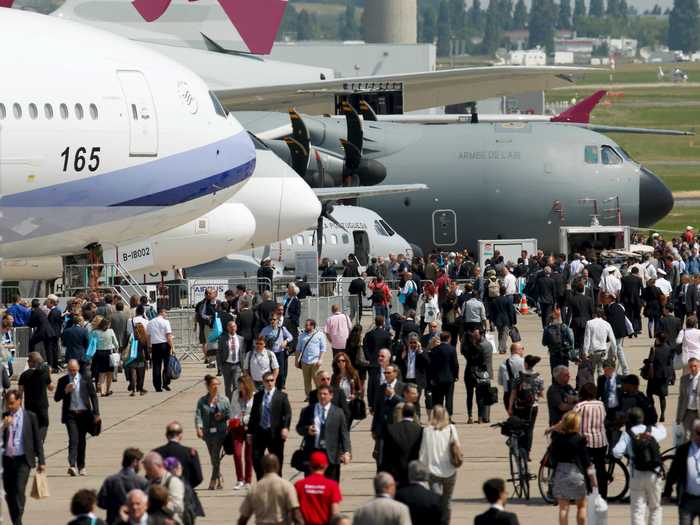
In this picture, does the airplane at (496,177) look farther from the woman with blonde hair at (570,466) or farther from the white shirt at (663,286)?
the woman with blonde hair at (570,466)

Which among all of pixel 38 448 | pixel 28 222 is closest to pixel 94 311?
pixel 28 222

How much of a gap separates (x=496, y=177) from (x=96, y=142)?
2250 centimetres

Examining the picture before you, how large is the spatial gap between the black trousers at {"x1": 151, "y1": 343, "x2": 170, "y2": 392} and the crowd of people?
20 millimetres

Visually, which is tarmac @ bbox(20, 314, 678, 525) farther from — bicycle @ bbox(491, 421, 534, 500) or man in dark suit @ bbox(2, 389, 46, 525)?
man in dark suit @ bbox(2, 389, 46, 525)

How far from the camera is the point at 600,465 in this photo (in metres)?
14.3

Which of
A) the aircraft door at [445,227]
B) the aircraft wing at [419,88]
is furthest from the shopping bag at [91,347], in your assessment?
the aircraft door at [445,227]

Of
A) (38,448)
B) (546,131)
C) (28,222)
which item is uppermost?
(546,131)

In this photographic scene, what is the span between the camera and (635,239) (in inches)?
1779

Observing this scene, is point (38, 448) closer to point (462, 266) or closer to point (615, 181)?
point (462, 266)

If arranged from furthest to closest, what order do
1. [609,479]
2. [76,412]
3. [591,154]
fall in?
[591,154] → [76,412] → [609,479]

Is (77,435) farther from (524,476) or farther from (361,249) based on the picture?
(361,249)

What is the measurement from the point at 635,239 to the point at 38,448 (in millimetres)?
33258

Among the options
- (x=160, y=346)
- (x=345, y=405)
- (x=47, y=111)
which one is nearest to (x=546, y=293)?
(x=160, y=346)

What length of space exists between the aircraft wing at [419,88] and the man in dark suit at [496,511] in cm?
2505
